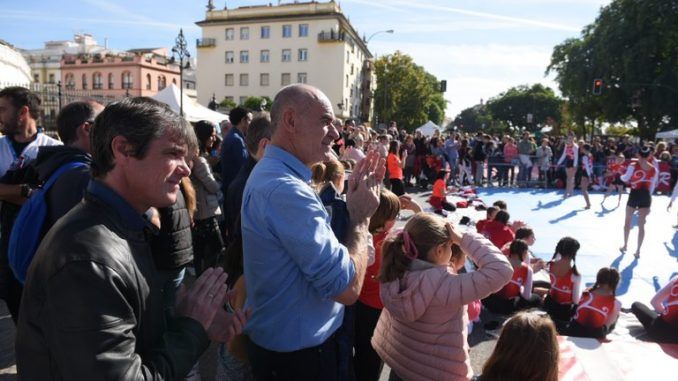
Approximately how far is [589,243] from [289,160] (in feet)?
29.3

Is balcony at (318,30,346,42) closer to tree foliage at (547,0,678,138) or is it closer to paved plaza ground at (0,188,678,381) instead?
tree foliage at (547,0,678,138)

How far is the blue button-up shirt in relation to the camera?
171 cm

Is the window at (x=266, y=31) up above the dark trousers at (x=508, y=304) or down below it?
above

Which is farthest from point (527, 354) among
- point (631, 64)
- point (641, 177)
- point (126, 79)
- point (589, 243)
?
point (126, 79)

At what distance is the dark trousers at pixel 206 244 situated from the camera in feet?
16.4

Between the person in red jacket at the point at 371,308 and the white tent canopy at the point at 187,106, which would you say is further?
the white tent canopy at the point at 187,106

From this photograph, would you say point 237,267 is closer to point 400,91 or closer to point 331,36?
point 331,36

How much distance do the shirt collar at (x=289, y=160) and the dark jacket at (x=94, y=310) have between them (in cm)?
75

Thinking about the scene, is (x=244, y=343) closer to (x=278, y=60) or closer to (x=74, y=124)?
(x=74, y=124)

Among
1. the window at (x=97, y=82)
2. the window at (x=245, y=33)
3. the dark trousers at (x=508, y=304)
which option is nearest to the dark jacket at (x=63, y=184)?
the dark trousers at (x=508, y=304)

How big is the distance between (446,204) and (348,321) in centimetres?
854

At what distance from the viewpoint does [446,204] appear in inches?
418

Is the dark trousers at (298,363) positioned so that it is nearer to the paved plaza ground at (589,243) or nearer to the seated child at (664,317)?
the paved plaza ground at (589,243)

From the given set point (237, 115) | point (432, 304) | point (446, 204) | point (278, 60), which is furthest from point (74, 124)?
point (278, 60)
